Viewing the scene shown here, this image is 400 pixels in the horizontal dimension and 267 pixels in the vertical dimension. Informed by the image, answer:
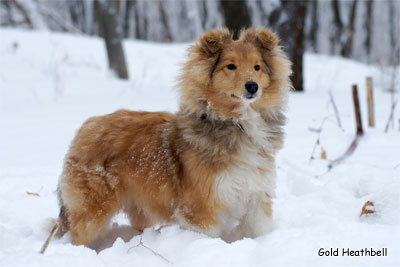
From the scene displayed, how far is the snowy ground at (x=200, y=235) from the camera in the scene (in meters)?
2.47

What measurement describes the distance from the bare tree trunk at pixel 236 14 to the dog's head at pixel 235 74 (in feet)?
16.1

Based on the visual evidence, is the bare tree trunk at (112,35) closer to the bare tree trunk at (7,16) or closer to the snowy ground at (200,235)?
the snowy ground at (200,235)

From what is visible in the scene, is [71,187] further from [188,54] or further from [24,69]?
[24,69]

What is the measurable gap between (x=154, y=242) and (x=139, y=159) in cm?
70

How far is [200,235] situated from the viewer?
9.62 ft

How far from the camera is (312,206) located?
367 centimetres

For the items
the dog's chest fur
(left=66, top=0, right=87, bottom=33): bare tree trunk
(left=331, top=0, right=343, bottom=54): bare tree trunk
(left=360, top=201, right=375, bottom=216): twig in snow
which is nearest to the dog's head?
the dog's chest fur

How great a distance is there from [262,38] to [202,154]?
117 cm

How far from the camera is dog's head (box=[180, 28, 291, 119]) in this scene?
10.2ft

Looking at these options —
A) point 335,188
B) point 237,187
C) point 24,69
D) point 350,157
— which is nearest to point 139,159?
point 237,187

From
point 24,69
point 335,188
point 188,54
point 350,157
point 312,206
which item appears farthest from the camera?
point 24,69

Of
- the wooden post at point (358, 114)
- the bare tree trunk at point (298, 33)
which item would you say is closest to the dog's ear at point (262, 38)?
the wooden post at point (358, 114)

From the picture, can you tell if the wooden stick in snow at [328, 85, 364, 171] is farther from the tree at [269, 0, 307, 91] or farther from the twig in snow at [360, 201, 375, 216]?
the tree at [269, 0, 307, 91]

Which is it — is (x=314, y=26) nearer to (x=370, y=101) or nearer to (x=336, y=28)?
(x=336, y=28)
